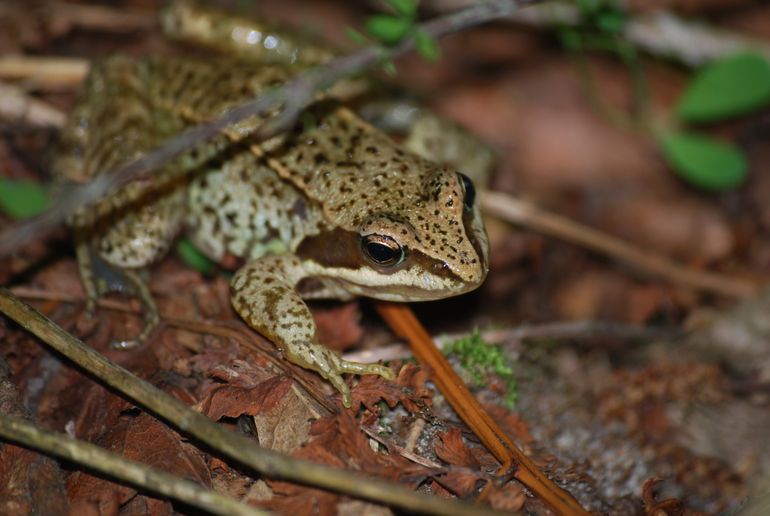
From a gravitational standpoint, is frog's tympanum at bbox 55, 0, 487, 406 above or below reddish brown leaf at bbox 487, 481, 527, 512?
above

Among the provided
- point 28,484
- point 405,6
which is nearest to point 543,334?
point 405,6

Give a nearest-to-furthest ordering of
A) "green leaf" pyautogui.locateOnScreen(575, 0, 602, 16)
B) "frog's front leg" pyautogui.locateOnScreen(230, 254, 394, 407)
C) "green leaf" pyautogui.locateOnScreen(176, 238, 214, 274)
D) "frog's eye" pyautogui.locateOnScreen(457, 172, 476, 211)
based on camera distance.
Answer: "frog's front leg" pyautogui.locateOnScreen(230, 254, 394, 407)
"frog's eye" pyautogui.locateOnScreen(457, 172, 476, 211)
"green leaf" pyautogui.locateOnScreen(176, 238, 214, 274)
"green leaf" pyautogui.locateOnScreen(575, 0, 602, 16)

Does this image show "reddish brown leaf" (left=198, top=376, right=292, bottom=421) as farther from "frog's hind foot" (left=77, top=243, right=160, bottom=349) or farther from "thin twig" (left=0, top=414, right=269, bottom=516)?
"frog's hind foot" (left=77, top=243, right=160, bottom=349)

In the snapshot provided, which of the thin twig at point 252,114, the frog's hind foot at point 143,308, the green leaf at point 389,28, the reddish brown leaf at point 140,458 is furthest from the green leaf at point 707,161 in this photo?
the reddish brown leaf at point 140,458

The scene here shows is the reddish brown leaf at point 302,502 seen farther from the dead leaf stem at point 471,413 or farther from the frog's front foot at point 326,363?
the dead leaf stem at point 471,413

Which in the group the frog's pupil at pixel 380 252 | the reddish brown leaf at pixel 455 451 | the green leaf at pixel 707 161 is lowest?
the reddish brown leaf at pixel 455 451

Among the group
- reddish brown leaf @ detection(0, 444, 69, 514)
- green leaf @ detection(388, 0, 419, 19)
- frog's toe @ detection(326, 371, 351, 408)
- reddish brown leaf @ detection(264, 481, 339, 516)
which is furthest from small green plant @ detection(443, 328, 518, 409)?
reddish brown leaf @ detection(0, 444, 69, 514)
